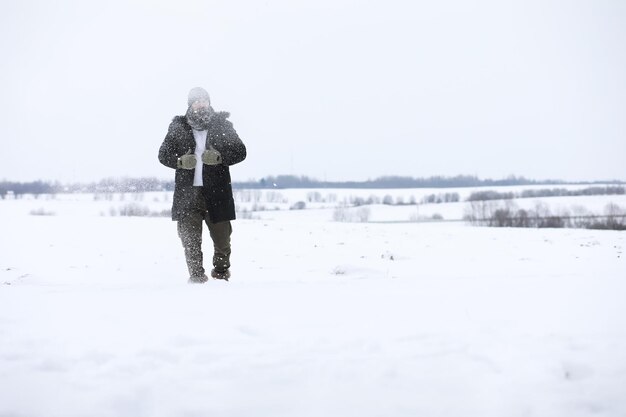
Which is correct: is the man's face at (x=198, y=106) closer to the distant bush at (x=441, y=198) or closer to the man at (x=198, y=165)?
the man at (x=198, y=165)

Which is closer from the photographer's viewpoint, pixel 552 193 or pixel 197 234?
pixel 197 234

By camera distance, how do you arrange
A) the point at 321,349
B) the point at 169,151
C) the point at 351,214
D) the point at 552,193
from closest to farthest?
the point at 321,349
the point at 169,151
the point at 351,214
the point at 552,193

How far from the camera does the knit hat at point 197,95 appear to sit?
6.01m

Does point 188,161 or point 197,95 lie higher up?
point 197,95

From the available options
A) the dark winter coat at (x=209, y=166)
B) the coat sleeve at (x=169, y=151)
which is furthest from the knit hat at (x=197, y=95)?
the coat sleeve at (x=169, y=151)

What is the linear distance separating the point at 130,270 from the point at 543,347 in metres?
8.60

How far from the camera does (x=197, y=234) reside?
6.11 metres

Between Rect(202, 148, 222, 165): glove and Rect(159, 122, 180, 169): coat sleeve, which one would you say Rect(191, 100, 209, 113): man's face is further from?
Rect(202, 148, 222, 165): glove

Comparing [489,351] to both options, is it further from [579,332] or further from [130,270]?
[130,270]

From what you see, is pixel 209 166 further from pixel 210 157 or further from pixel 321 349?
pixel 321 349

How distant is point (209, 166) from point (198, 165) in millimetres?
127

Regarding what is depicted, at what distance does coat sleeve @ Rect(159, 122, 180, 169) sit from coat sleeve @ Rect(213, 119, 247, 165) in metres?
0.45

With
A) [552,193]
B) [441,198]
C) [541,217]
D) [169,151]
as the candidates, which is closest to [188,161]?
[169,151]

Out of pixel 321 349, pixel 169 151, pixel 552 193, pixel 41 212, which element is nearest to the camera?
pixel 321 349
